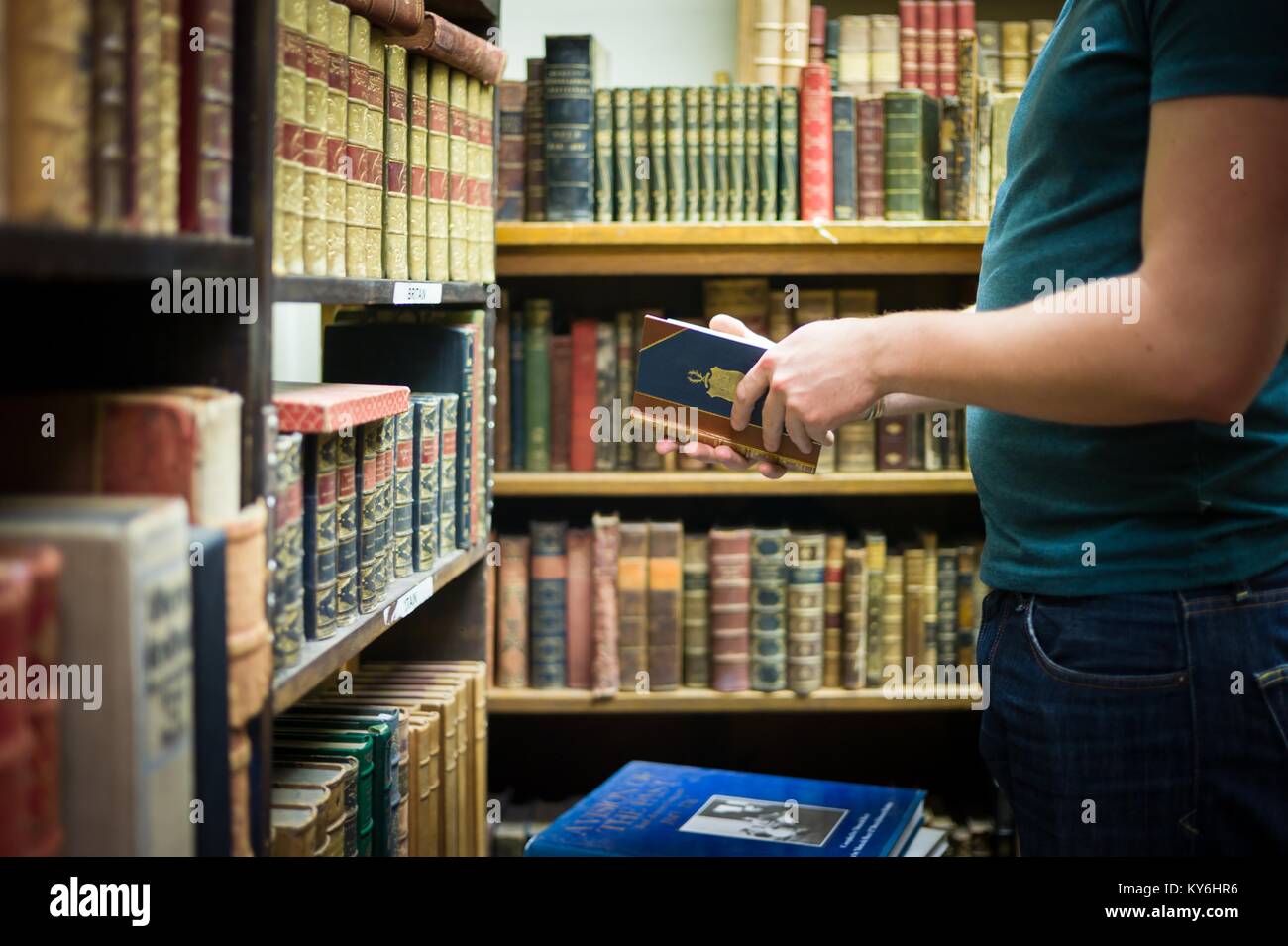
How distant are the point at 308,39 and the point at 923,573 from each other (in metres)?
1.46

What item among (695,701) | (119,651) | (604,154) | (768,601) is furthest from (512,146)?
(119,651)

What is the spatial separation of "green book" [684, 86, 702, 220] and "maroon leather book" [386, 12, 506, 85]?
51cm

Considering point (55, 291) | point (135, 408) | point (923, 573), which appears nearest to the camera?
point (135, 408)

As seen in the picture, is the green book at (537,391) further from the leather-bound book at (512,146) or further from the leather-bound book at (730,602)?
the leather-bound book at (730,602)

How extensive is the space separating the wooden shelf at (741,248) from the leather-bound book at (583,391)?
126mm

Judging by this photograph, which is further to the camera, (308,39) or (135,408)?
(308,39)

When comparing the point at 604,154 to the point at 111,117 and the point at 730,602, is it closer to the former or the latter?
the point at 730,602

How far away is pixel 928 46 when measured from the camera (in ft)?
7.04

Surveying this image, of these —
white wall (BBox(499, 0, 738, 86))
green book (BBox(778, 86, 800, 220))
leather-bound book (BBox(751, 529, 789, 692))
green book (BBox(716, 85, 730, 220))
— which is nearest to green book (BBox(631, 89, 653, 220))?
green book (BBox(716, 85, 730, 220))
